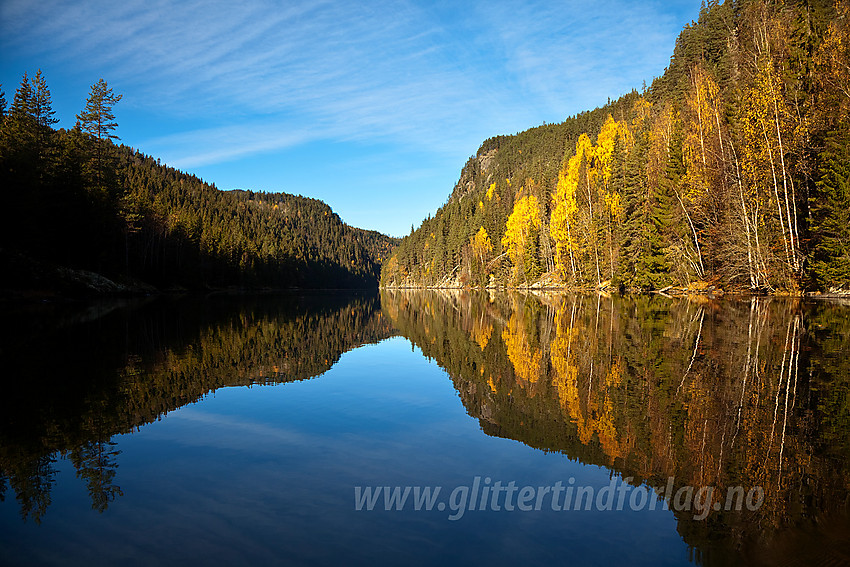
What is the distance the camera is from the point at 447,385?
35.4 ft

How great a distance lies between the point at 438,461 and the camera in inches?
233

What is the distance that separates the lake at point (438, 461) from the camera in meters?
3.88

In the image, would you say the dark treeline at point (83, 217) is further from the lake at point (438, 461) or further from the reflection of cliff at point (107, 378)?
the lake at point (438, 461)

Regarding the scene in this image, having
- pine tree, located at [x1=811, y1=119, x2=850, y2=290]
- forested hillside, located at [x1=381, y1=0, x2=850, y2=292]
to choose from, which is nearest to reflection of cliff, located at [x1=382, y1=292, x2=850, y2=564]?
pine tree, located at [x1=811, y1=119, x2=850, y2=290]

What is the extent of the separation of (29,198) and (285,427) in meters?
44.5

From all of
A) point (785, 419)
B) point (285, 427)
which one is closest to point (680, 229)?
point (785, 419)

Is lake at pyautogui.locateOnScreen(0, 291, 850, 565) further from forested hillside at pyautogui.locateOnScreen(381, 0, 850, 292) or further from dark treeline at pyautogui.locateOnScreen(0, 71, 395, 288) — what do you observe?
dark treeline at pyautogui.locateOnScreen(0, 71, 395, 288)

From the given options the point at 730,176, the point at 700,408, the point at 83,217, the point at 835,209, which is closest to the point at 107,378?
the point at 700,408

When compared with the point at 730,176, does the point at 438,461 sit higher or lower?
lower

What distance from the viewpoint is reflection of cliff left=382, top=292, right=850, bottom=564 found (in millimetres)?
4301

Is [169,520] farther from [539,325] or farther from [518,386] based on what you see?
[539,325]

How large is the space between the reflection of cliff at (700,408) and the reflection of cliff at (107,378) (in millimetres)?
5007

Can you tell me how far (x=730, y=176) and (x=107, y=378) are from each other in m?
35.2

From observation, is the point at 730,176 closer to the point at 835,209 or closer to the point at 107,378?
the point at 835,209
